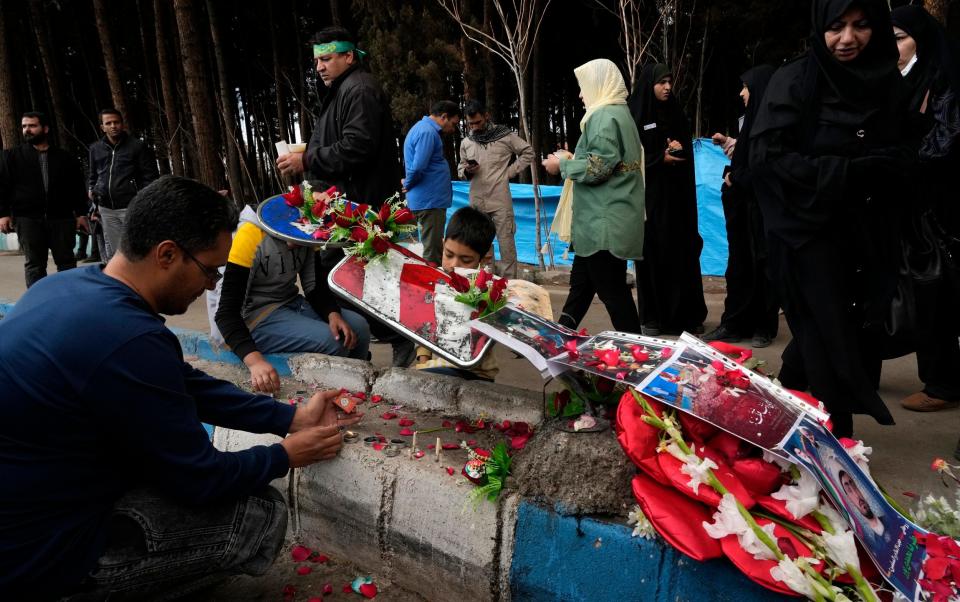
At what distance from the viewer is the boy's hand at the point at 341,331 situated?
12.1ft

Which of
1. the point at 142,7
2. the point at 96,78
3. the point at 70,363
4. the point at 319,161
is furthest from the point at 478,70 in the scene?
the point at 96,78

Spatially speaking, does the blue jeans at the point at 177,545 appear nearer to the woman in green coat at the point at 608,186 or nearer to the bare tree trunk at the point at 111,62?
the woman in green coat at the point at 608,186

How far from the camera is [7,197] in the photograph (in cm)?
694

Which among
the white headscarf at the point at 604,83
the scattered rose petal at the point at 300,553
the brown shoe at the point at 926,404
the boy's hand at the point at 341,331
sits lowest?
the brown shoe at the point at 926,404

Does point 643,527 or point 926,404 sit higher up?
point 643,527

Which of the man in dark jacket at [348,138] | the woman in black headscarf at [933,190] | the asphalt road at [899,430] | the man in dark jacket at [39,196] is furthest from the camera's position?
the man in dark jacket at [39,196]

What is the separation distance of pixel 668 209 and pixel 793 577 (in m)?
4.09

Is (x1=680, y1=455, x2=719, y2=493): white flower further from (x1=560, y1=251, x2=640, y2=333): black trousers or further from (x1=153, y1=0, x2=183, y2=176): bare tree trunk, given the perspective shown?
(x1=153, y1=0, x2=183, y2=176): bare tree trunk

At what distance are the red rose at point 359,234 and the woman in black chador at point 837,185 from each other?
1707mm

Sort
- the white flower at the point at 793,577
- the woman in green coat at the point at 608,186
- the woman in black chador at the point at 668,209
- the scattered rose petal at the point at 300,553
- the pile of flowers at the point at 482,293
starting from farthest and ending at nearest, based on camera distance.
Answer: the woman in black chador at the point at 668,209, the woman in green coat at the point at 608,186, the scattered rose petal at the point at 300,553, the pile of flowers at the point at 482,293, the white flower at the point at 793,577

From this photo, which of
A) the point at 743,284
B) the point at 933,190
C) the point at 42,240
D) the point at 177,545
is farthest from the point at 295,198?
the point at 42,240

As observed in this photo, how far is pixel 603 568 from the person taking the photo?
1.91 meters

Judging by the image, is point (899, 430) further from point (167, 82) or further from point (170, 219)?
point (167, 82)

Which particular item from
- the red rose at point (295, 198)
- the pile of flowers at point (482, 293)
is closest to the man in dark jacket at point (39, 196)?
the red rose at point (295, 198)
